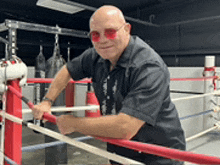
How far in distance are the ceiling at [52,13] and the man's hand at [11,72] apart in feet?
9.39

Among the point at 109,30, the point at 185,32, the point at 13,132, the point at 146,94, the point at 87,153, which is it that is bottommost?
the point at 87,153

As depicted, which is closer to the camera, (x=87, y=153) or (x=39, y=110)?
(x=39, y=110)

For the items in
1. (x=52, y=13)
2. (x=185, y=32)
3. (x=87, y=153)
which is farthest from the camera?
(x=52, y=13)

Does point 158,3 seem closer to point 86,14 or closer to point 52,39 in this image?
point 86,14

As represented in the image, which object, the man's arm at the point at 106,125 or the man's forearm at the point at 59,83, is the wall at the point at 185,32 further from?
the man's arm at the point at 106,125

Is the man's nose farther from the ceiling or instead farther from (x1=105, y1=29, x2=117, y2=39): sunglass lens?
the ceiling

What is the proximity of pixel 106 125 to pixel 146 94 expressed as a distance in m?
0.19

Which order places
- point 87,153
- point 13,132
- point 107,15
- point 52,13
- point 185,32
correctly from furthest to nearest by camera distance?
point 52,13, point 185,32, point 87,153, point 13,132, point 107,15

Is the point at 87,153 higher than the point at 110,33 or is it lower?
lower

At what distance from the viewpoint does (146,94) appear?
2.68 ft

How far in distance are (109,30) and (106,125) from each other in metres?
0.41

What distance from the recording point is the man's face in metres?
0.93

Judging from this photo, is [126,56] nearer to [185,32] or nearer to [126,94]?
[126,94]

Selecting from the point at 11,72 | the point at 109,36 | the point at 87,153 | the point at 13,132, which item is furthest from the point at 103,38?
the point at 87,153
